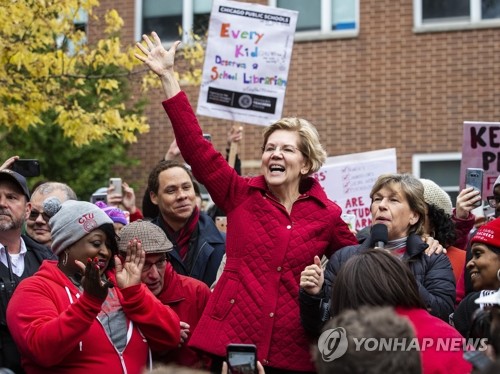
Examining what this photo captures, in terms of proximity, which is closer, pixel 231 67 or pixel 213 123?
pixel 231 67

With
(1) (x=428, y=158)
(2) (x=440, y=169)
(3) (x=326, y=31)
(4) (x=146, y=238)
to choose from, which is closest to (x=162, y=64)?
(4) (x=146, y=238)

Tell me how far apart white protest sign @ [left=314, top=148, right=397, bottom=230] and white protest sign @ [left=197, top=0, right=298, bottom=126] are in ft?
2.56

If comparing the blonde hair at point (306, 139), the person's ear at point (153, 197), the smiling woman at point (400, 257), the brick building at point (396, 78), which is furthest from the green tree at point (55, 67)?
the smiling woman at point (400, 257)

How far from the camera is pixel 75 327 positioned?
4.72 metres

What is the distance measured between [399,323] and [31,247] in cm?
360

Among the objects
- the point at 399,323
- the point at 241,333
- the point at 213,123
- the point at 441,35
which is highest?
the point at 441,35

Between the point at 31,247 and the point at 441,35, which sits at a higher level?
the point at 441,35

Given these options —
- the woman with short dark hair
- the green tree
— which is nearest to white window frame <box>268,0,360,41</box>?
the green tree

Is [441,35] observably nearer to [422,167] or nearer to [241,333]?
[422,167]

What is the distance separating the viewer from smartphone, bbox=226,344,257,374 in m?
3.81

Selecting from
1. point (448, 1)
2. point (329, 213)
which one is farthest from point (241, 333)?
point (448, 1)

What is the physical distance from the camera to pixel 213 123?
1555 centimetres

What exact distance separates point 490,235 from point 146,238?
1836 mm

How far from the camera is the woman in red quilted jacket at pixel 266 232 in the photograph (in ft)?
16.6
